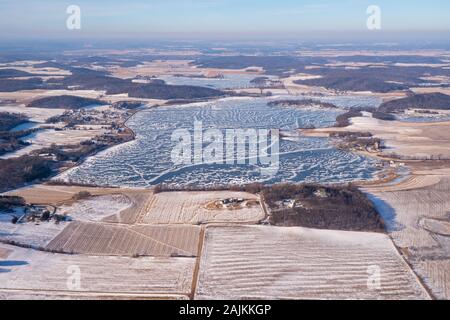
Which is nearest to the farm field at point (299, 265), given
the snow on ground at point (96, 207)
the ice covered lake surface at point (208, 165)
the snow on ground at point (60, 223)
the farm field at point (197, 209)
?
the farm field at point (197, 209)

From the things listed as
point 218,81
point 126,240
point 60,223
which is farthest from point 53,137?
point 218,81

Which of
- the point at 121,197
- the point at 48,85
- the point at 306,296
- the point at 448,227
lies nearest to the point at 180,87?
the point at 48,85

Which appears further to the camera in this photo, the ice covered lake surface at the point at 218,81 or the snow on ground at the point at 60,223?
the ice covered lake surface at the point at 218,81

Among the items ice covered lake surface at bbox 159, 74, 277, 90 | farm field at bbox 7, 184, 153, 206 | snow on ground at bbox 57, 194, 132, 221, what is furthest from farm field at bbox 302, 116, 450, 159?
ice covered lake surface at bbox 159, 74, 277, 90

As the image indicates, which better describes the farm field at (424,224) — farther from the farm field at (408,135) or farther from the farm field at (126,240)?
the farm field at (126,240)

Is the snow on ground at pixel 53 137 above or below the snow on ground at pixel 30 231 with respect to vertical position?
above

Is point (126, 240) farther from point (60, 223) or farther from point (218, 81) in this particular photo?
point (218, 81)

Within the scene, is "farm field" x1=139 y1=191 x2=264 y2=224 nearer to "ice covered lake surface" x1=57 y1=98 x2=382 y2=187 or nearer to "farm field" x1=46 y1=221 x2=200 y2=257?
"farm field" x1=46 y1=221 x2=200 y2=257
